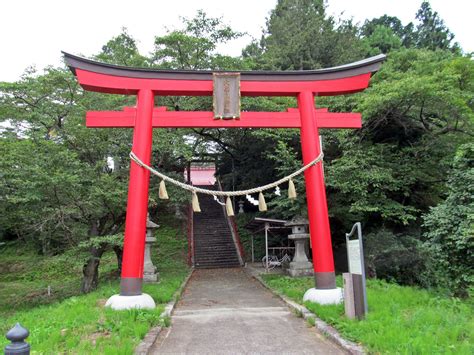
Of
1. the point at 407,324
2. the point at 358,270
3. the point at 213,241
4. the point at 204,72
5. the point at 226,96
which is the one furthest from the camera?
the point at 213,241

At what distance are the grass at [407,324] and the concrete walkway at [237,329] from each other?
0.45m

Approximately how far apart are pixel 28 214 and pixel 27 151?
187 cm

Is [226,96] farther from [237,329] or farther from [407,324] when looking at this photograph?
[407,324]

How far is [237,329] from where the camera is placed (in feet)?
22.1

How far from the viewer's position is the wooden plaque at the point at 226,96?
908cm

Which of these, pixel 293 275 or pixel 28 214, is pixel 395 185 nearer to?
pixel 293 275

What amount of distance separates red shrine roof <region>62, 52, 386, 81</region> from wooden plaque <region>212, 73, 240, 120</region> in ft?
0.59

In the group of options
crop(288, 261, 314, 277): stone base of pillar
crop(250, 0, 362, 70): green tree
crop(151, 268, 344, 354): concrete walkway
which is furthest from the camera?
crop(250, 0, 362, 70): green tree

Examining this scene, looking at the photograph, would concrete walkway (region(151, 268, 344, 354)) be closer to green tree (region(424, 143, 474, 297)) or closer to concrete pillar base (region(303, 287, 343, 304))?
concrete pillar base (region(303, 287, 343, 304))

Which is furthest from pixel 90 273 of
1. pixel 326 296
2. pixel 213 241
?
pixel 213 241

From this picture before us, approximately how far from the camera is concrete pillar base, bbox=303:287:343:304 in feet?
26.2

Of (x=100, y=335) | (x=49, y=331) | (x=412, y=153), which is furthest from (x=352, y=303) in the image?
(x=412, y=153)

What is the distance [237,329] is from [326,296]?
225 cm

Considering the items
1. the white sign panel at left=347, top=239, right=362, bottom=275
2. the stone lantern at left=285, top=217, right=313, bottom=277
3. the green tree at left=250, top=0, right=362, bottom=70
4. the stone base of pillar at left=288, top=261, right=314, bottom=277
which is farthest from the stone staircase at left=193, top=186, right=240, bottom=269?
the white sign panel at left=347, top=239, right=362, bottom=275
